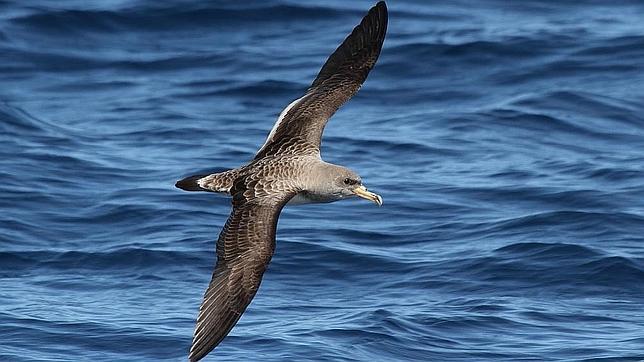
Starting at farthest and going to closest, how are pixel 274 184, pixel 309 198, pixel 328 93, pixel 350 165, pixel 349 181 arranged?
pixel 350 165 < pixel 328 93 < pixel 309 198 < pixel 349 181 < pixel 274 184

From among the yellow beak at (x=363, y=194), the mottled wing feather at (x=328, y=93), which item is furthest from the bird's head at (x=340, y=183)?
the mottled wing feather at (x=328, y=93)

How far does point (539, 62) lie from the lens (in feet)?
56.3

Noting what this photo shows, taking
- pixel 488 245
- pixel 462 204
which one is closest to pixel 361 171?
pixel 462 204

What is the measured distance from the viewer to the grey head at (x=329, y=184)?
9.59 metres

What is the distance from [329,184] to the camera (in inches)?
378

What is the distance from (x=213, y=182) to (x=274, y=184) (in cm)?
45

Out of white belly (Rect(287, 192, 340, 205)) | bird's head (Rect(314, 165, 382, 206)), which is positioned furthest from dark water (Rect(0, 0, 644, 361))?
bird's head (Rect(314, 165, 382, 206))

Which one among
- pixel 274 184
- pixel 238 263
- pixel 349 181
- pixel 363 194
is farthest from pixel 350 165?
pixel 238 263

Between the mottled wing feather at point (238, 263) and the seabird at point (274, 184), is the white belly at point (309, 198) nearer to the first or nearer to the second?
the seabird at point (274, 184)

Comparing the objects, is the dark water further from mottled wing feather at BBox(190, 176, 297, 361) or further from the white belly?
mottled wing feather at BBox(190, 176, 297, 361)

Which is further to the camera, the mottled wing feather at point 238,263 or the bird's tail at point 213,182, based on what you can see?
the bird's tail at point 213,182

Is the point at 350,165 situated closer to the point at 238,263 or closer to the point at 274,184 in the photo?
the point at 274,184

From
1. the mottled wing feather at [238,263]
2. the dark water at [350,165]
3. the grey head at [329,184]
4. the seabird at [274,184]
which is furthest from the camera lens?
the dark water at [350,165]

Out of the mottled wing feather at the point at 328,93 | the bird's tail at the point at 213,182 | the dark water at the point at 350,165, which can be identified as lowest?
the dark water at the point at 350,165
